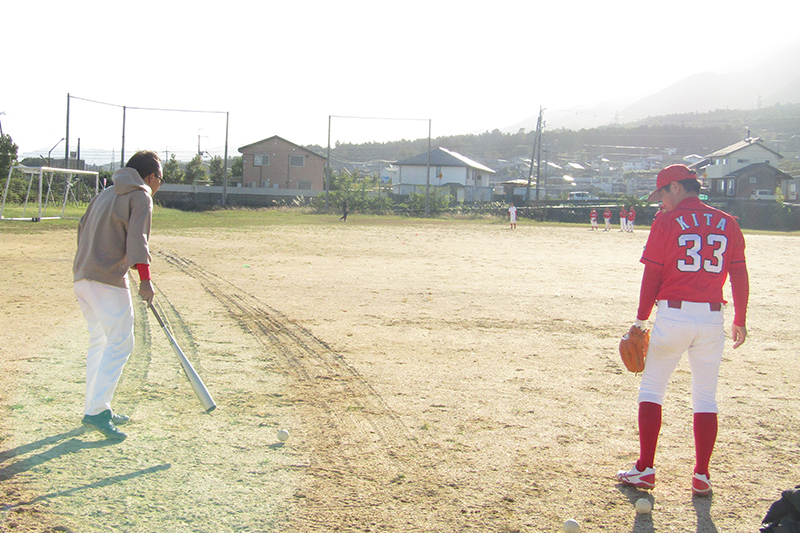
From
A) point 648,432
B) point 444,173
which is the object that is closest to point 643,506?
point 648,432

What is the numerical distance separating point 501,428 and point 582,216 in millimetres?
51338

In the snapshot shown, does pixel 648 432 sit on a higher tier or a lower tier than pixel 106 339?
lower

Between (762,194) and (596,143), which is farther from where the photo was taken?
(596,143)

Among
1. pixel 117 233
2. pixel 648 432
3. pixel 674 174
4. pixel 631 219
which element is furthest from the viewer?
pixel 631 219

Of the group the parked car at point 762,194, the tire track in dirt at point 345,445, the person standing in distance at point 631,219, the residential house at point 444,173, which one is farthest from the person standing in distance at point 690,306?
the parked car at point 762,194

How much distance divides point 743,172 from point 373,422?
247 ft

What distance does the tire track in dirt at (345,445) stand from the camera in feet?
11.9

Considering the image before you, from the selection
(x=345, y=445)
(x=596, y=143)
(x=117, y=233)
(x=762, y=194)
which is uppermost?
(x=596, y=143)

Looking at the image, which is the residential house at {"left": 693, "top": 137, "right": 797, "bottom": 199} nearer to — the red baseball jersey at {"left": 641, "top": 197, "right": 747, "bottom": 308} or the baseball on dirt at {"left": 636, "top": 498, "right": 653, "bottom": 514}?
the red baseball jersey at {"left": 641, "top": 197, "right": 747, "bottom": 308}

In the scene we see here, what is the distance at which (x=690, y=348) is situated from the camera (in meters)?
3.98

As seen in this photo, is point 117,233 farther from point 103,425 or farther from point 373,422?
point 373,422

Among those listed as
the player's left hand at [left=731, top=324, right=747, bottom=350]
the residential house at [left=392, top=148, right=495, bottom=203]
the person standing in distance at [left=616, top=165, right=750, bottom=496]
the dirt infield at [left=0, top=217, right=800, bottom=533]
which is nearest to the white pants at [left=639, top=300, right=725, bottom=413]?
the person standing in distance at [left=616, top=165, right=750, bottom=496]

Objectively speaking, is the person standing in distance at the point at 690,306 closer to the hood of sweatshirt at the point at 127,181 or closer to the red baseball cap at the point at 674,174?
the red baseball cap at the point at 674,174

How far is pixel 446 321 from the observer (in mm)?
9406
